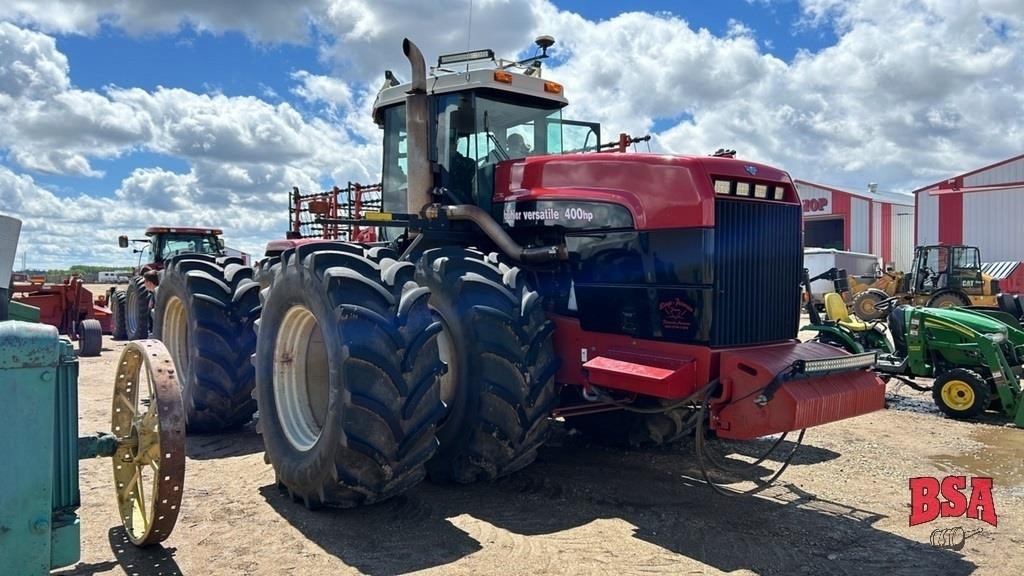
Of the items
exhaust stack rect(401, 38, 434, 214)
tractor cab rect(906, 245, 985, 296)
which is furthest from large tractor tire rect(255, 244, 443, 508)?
tractor cab rect(906, 245, 985, 296)

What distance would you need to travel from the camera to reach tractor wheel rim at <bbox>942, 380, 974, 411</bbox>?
28.3 feet

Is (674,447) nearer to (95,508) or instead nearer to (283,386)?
(283,386)

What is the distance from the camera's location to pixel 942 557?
4.33m

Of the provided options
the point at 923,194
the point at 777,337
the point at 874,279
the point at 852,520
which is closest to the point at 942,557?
the point at 852,520

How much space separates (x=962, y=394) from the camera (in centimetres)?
868

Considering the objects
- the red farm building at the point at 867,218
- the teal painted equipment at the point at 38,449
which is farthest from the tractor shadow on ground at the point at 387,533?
the red farm building at the point at 867,218

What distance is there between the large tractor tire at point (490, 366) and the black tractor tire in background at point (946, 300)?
18618 millimetres

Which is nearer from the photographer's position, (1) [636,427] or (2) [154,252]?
(1) [636,427]

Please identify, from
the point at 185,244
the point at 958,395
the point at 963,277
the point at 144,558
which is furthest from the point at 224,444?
the point at 963,277

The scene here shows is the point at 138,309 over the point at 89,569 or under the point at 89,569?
over

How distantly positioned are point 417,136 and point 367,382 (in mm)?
2187

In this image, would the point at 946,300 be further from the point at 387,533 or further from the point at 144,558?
the point at 144,558

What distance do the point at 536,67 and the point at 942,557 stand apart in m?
4.63

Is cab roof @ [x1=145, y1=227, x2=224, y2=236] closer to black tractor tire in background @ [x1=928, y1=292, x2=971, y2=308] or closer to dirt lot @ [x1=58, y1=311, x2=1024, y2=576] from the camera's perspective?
dirt lot @ [x1=58, y1=311, x2=1024, y2=576]
